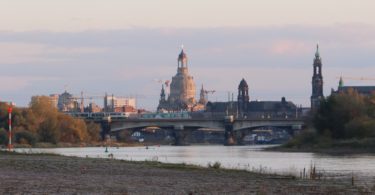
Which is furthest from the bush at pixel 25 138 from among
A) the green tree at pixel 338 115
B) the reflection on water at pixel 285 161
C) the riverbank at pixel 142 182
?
the riverbank at pixel 142 182

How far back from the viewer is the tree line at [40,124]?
16524cm

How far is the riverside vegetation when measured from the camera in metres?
124

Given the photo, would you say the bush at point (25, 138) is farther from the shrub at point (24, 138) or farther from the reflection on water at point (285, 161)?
the reflection on water at point (285, 161)

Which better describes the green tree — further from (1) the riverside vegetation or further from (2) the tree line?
(2) the tree line

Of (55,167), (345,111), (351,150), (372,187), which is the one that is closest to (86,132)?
(345,111)

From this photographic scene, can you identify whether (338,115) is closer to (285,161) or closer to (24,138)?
(285,161)

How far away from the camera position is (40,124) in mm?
176625

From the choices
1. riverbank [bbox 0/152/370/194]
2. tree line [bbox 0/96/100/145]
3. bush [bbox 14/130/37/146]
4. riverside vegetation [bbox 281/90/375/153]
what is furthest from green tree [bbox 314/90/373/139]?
riverbank [bbox 0/152/370/194]

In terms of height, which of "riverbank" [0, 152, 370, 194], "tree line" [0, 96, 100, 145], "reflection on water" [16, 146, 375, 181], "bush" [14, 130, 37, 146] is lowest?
"riverbank" [0, 152, 370, 194]

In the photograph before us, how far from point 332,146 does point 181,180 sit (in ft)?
260

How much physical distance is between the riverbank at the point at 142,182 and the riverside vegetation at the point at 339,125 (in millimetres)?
70464

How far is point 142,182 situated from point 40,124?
443 feet

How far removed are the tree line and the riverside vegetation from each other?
46.7 m

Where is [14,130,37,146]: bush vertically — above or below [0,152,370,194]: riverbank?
above
